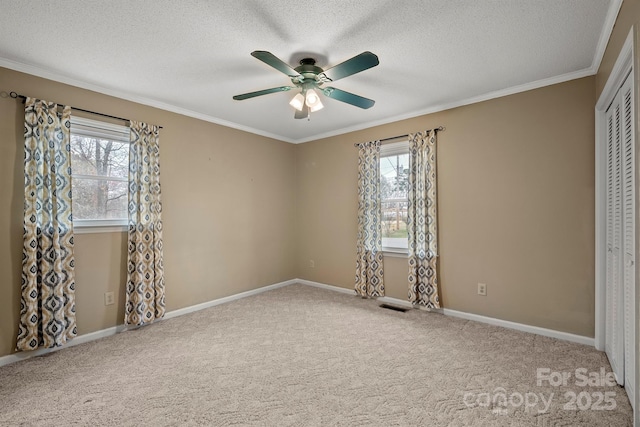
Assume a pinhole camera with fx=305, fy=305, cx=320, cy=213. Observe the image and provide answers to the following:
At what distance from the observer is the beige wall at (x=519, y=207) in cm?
285

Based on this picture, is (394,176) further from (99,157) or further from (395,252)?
(99,157)

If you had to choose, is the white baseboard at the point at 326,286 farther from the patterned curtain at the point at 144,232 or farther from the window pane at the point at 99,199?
the window pane at the point at 99,199

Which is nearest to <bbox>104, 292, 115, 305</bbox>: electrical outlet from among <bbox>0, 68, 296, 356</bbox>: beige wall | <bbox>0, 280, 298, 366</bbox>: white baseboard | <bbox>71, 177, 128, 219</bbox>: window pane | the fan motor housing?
<bbox>0, 68, 296, 356</bbox>: beige wall

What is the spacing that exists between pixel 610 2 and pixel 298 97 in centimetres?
216

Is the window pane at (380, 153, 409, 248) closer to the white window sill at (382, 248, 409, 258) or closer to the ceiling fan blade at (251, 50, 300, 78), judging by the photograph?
the white window sill at (382, 248, 409, 258)

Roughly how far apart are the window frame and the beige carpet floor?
999mm

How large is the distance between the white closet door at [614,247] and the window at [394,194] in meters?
2.03

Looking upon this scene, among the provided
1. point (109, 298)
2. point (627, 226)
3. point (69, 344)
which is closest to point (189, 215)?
point (109, 298)

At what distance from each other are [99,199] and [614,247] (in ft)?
15.4

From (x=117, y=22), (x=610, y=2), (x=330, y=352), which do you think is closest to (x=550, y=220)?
(x=610, y=2)

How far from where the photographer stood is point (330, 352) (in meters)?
2.74

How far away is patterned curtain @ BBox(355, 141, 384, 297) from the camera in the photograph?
431 centimetres

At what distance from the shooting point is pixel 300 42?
Result: 231 cm

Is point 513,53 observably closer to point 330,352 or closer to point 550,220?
point 550,220
